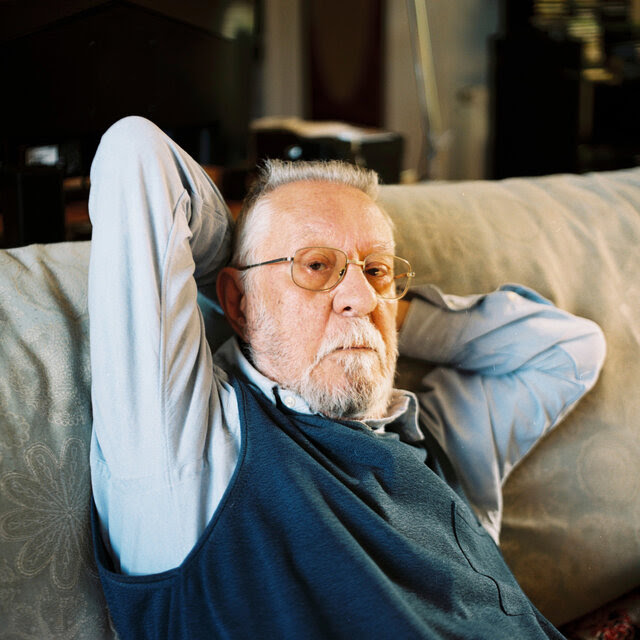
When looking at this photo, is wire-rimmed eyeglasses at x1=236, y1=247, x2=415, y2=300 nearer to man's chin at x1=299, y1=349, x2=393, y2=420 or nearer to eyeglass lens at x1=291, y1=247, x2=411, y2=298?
eyeglass lens at x1=291, y1=247, x2=411, y2=298

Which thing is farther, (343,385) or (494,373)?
(494,373)

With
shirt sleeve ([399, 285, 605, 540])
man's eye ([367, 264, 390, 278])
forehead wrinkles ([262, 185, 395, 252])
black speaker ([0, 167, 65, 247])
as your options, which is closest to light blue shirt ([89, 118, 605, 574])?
forehead wrinkles ([262, 185, 395, 252])

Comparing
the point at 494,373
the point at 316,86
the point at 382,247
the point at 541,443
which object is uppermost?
the point at 316,86

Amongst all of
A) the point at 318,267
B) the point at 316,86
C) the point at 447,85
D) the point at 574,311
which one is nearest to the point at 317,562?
the point at 318,267

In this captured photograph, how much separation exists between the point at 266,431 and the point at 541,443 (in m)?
0.61

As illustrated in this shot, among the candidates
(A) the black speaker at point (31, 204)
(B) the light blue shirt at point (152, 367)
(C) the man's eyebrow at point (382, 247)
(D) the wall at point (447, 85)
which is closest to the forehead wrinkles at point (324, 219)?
(C) the man's eyebrow at point (382, 247)

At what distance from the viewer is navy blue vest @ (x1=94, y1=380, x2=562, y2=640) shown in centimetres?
85

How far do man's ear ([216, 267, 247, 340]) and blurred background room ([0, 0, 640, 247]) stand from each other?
1.45ft

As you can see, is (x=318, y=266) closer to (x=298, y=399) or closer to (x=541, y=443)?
(x=298, y=399)

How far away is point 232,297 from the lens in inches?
45.0

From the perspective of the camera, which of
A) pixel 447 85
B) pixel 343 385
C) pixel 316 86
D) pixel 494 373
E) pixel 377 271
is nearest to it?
pixel 343 385

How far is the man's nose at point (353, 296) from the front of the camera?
1.05m

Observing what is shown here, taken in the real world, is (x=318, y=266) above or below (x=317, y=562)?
above

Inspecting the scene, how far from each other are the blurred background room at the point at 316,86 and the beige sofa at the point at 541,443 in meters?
0.41
